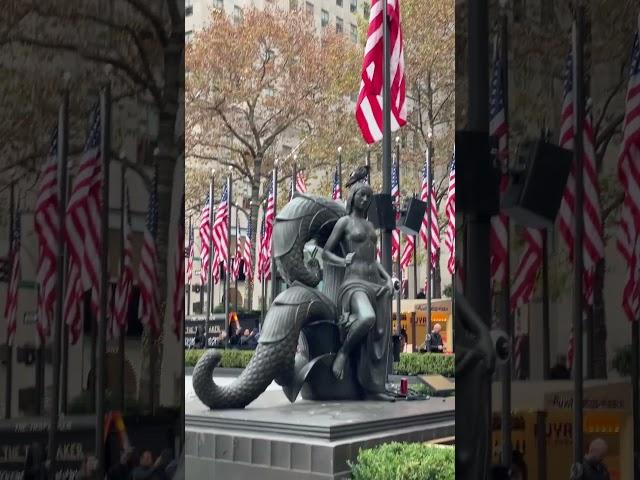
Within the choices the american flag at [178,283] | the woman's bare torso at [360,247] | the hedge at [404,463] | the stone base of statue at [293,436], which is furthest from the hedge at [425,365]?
the american flag at [178,283]

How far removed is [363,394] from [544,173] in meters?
11.3

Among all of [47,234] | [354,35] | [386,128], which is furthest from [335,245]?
[354,35]

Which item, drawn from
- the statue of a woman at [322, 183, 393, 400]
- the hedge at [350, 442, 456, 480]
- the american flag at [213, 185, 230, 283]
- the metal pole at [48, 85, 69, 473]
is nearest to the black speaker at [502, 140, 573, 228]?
the metal pole at [48, 85, 69, 473]

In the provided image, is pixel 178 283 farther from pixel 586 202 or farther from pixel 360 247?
pixel 360 247

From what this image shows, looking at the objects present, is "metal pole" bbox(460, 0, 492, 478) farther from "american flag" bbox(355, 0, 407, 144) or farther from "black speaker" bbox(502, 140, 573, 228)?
"american flag" bbox(355, 0, 407, 144)

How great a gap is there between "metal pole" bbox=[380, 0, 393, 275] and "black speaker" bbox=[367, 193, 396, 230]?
0.67m

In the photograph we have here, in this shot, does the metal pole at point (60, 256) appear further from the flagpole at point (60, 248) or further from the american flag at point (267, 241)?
the american flag at point (267, 241)

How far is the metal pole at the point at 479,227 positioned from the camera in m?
2.74

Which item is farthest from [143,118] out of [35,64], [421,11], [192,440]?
[421,11]

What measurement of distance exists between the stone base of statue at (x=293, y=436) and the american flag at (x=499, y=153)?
301 inches

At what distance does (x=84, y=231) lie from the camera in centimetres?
295

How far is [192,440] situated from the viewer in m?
11.6

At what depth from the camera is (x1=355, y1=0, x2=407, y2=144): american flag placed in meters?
17.4

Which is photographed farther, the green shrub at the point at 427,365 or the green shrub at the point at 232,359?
the green shrub at the point at 232,359
